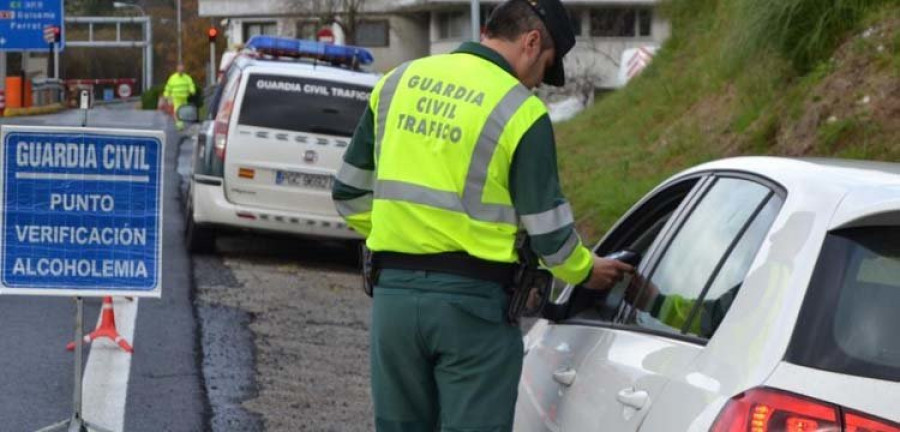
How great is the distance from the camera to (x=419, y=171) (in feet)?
15.6

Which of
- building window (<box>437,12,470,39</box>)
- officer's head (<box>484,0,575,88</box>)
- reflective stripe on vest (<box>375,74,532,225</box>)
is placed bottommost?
building window (<box>437,12,470,39</box>)

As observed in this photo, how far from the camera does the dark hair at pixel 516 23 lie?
4883 millimetres

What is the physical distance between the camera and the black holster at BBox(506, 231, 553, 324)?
4.77 meters

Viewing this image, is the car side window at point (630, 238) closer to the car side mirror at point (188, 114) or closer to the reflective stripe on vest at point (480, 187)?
the reflective stripe on vest at point (480, 187)

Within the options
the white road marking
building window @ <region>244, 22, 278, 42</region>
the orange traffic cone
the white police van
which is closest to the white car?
the white road marking

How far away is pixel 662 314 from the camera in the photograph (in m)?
4.51

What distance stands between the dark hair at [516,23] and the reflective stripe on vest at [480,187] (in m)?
0.19

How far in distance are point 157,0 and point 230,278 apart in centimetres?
9777

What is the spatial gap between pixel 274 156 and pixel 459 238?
1041 centimetres

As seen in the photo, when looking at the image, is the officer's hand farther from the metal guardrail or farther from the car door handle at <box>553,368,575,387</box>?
the metal guardrail

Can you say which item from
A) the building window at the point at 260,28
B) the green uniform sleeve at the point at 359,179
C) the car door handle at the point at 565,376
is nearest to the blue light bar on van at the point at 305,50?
the green uniform sleeve at the point at 359,179

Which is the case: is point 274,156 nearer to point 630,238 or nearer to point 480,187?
point 630,238

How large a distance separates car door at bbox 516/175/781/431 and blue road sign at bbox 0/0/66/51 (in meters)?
54.3

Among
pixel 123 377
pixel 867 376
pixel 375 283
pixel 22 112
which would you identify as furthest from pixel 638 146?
pixel 22 112
